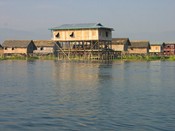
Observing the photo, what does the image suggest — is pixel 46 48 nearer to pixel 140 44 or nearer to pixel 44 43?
pixel 44 43

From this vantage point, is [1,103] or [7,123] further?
[1,103]

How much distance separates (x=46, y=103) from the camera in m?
18.2

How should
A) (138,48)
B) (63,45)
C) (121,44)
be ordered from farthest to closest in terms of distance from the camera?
(138,48) < (121,44) < (63,45)

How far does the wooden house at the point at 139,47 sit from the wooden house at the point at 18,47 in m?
26.2

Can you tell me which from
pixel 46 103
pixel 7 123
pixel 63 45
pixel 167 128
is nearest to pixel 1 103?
pixel 46 103

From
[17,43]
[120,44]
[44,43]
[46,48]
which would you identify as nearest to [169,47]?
[120,44]

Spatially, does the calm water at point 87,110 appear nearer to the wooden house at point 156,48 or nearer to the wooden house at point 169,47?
the wooden house at point 156,48

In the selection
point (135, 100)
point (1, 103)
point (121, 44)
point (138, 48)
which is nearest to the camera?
point (1, 103)

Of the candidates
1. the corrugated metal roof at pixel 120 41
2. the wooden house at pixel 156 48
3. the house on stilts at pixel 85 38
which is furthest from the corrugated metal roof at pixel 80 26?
the wooden house at pixel 156 48

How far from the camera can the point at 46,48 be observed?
9544cm

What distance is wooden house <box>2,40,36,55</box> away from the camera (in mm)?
92375

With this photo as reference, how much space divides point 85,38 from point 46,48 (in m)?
26.7

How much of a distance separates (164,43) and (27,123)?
109296mm

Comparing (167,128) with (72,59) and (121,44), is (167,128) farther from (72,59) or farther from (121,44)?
Result: (121,44)
